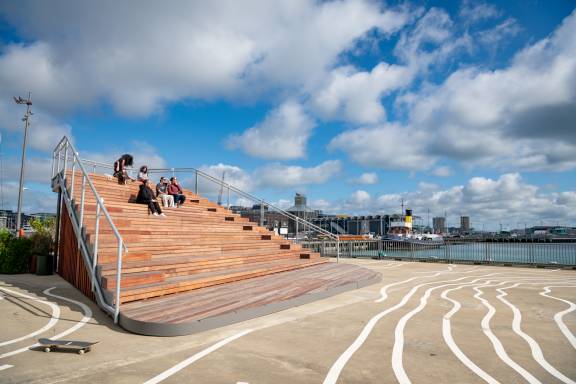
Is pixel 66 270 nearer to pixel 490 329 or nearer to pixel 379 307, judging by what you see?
pixel 379 307

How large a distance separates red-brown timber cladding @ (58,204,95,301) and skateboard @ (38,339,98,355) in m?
3.32

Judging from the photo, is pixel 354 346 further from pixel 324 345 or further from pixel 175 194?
pixel 175 194

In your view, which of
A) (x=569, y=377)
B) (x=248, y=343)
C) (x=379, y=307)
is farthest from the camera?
(x=379, y=307)

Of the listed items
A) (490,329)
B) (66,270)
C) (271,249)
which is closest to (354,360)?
(490,329)

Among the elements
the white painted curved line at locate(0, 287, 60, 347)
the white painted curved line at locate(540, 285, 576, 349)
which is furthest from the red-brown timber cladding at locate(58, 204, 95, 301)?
the white painted curved line at locate(540, 285, 576, 349)

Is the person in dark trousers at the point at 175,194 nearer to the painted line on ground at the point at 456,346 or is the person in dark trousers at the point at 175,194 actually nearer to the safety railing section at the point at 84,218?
the safety railing section at the point at 84,218

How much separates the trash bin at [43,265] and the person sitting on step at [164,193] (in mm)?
4315

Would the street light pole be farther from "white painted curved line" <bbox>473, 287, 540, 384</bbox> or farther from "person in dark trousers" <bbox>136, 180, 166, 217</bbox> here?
"white painted curved line" <bbox>473, 287, 540, 384</bbox>

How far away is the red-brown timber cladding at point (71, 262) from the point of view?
9.00 m

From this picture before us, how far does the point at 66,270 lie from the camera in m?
11.2

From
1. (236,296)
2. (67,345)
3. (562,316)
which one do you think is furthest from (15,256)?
(562,316)

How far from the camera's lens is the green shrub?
1271 cm

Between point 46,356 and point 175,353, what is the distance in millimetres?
1668

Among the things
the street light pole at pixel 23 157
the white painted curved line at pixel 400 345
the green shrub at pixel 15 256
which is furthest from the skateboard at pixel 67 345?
the street light pole at pixel 23 157
